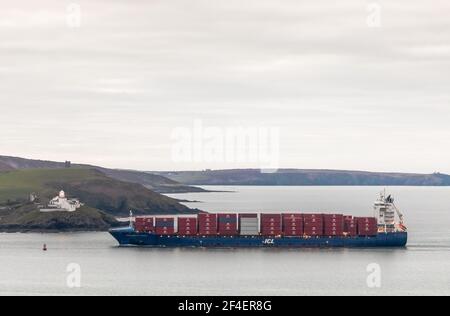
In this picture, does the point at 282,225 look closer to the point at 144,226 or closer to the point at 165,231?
the point at 165,231

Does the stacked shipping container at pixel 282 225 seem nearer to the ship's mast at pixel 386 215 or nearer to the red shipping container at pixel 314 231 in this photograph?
the red shipping container at pixel 314 231

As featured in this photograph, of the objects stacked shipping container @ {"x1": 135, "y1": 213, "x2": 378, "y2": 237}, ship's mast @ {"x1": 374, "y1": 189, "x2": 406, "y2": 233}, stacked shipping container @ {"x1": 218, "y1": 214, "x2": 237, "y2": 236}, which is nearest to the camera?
stacked shipping container @ {"x1": 135, "y1": 213, "x2": 378, "y2": 237}

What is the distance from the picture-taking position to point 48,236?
184250 millimetres

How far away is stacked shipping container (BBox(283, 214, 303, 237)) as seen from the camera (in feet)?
493

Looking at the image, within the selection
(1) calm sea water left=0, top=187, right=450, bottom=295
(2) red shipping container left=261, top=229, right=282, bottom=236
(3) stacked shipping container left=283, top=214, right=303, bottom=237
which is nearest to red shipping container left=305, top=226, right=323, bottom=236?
(3) stacked shipping container left=283, top=214, right=303, bottom=237

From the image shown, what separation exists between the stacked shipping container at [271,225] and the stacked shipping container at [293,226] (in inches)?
40.1

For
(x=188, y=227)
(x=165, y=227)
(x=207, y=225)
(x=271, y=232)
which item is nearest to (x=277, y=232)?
(x=271, y=232)

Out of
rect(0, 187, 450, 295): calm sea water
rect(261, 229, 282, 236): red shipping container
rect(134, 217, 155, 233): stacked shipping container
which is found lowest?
rect(0, 187, 450, 295): calm sea water

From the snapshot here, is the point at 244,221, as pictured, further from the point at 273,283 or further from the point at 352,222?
the point at 273,283

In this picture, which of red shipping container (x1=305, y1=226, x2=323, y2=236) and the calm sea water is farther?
red shipping container (x1=305, y1=226, x2=323, y2=236)

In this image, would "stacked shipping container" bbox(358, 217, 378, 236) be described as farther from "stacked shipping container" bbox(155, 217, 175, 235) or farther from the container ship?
"stacked shipping container" bbox(155, 217, 175, 235)

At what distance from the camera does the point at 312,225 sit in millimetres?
150750

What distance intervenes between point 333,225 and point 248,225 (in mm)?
13045
